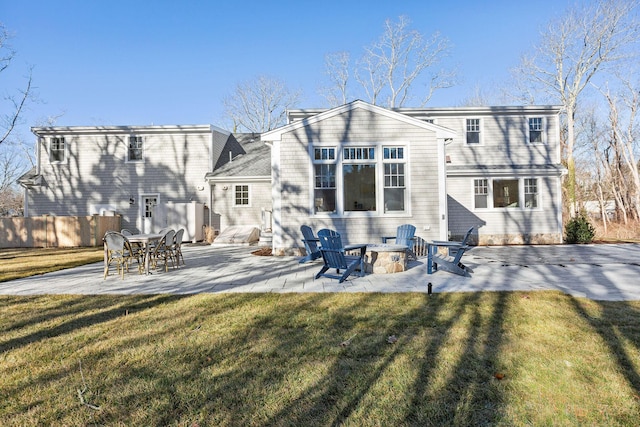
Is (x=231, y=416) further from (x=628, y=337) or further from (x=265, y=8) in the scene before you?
(x=265, y=8)

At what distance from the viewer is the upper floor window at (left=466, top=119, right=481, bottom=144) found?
15461 mm

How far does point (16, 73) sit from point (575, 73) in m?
31.5

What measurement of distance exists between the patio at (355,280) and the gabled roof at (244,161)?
306 inches

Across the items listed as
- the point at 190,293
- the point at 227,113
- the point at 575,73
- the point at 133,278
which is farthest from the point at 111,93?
the point at 575,73

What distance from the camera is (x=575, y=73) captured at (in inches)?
778

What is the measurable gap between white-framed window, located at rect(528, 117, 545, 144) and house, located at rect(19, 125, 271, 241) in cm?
1422

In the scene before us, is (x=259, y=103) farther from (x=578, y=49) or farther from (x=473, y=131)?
(x=578, y=49)

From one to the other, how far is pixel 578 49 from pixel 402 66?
10.9m

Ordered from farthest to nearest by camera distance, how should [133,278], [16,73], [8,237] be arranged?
[16,73] < [8,237] < [133,278]

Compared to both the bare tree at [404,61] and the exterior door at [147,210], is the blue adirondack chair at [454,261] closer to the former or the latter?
the exterior door at [147,210]

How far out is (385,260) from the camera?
7555mm

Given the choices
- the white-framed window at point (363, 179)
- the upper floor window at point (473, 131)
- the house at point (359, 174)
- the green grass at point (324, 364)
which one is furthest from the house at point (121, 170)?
the green grass at point (324, 364)

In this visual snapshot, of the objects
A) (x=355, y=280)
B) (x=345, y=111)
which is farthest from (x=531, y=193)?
(x=355, y=280)

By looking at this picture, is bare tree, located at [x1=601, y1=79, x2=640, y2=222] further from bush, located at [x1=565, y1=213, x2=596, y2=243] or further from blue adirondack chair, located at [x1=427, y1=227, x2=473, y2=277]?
blue adirondack chair, located at [x1=427, y1=227, x2=473, y2=277]
